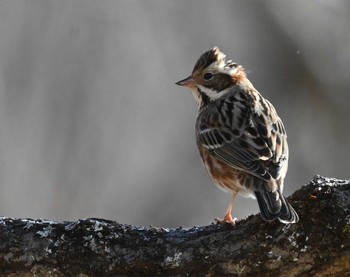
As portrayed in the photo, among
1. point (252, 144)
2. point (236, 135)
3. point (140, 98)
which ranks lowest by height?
point (252, 144)

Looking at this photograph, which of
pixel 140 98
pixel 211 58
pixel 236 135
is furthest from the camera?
pixel 140 98

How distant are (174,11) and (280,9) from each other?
5.84 feet

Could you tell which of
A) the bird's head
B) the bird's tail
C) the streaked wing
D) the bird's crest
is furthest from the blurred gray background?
the bird's tail

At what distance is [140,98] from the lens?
1332cm

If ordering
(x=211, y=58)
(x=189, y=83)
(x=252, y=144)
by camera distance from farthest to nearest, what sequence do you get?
(x=189, y=83) < (x=211, y=58) < (x=252, y=144)

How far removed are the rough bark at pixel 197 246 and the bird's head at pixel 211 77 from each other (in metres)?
2.29

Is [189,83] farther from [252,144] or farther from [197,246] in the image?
[197,246]

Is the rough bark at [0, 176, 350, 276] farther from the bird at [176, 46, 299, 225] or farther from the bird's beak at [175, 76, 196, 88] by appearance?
the bird's beak at [175, 76, 196, 88]

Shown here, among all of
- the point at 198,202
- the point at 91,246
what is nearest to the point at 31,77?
the point at 198,202

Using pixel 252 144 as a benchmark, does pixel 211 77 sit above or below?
above

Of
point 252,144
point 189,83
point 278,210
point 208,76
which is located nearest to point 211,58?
point 208,76

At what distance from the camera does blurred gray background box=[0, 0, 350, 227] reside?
40.2 feet

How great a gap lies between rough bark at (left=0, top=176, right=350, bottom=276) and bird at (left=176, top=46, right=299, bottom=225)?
0.81ft

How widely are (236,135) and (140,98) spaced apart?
20.1 feet
